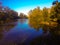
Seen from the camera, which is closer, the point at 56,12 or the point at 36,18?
the point at 56,12

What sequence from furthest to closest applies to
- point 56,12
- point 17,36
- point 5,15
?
point 5,15
point 56,12
point 17,36

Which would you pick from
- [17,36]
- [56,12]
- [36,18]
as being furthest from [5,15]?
[17,36]

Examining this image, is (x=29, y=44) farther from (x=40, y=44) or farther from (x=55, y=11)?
(x=55, y=11)

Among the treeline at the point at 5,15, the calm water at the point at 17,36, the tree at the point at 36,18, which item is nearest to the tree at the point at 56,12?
the tree at the point at 36,18

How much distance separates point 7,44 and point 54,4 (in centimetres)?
2731

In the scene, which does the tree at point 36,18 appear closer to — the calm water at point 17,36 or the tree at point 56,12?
the tree at point 56,12

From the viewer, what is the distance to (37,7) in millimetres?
68750

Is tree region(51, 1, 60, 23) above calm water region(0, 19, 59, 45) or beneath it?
above

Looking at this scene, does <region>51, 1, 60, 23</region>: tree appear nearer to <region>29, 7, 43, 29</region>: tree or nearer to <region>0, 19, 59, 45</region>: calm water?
<region>29, 7, 43, 29</region>: tree

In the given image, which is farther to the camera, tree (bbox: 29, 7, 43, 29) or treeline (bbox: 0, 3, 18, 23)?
treeline (bbox: 0, 3, 18, 23)

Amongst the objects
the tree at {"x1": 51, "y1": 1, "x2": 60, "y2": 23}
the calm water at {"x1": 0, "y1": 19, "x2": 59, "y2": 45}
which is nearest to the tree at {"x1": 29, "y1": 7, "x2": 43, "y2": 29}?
the tree at {"x1": 51, "y1": 1, "x2": 60, "y2": 23}

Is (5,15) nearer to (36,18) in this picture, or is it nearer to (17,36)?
(36,18)

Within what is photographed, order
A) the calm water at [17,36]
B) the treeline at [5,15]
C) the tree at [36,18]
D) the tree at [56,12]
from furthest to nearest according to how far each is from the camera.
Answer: the treeline at [5,15], the tree at [36,18], the tree at [56,12], the calm water at [17,36]

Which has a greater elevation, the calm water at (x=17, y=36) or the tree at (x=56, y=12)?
the tree at (x=56, y=12)
